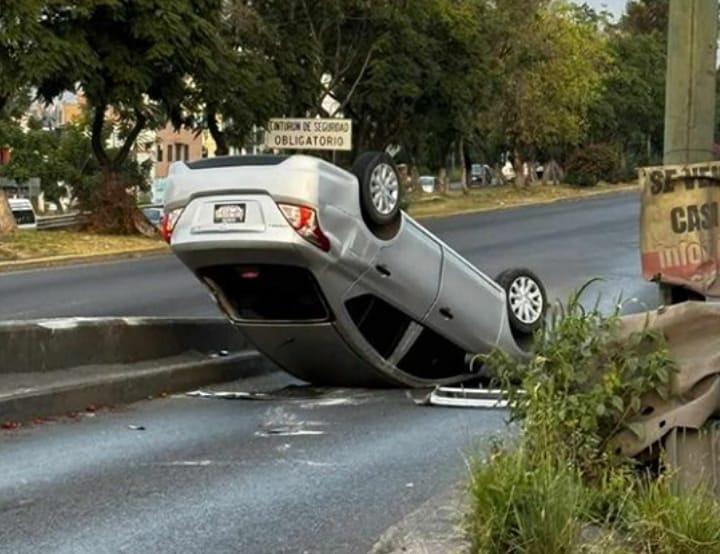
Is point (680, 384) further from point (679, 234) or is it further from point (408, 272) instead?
point (408, 272)

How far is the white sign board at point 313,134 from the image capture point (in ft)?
79.4

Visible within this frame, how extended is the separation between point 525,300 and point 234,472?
4.68 metres

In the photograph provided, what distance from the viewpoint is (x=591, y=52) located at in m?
60.1

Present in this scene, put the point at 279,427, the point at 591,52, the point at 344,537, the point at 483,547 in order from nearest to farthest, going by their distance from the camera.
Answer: the point at 483,547 → the point at 344,537 → the point at 279,427 → the point at 591,52

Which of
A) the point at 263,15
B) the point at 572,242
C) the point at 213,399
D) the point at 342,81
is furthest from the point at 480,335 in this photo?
the point at 342,81

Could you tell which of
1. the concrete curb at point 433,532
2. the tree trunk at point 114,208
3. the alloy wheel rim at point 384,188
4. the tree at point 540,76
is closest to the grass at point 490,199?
the tree at point 540,76

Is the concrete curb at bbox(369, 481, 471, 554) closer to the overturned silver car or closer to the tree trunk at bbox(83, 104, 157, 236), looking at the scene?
the overturned silver car

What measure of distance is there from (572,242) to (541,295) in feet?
54.7

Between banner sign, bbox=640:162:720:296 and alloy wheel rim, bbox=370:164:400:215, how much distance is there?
10.8 feet

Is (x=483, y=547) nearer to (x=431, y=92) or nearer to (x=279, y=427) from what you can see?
(x=279, y=427)

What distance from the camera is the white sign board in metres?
24.2

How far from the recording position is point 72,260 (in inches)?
975

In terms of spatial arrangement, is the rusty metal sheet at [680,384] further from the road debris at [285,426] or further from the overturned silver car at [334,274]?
the overturned silver car at [334,274]

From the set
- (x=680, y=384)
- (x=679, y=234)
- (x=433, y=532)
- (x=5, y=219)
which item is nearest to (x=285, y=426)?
(x=679, y=234)
